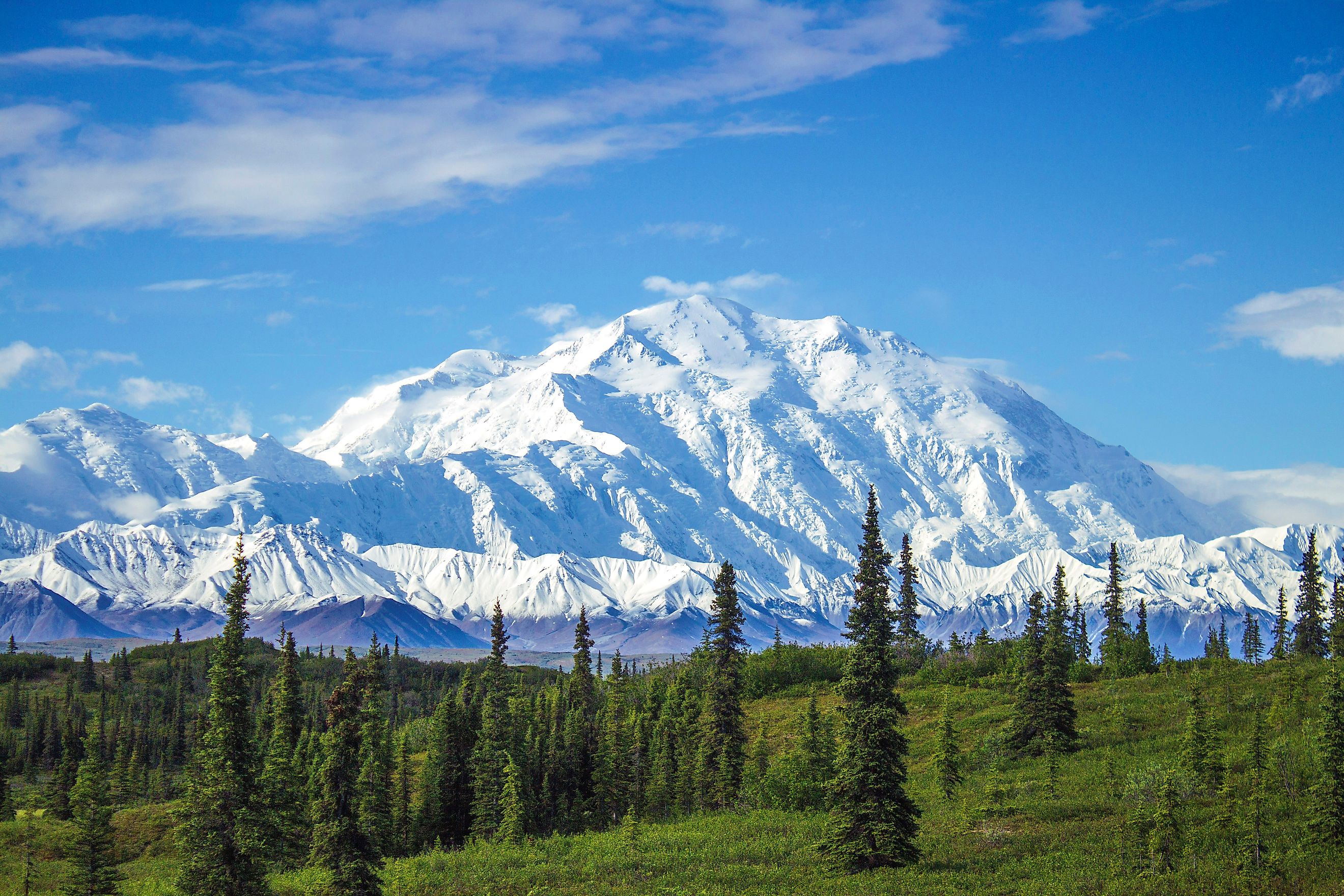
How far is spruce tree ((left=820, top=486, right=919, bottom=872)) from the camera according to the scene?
41844 millimetres

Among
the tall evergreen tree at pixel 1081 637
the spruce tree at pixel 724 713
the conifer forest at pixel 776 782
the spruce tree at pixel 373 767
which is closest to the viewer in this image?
the conifer forest at pixel 776 782

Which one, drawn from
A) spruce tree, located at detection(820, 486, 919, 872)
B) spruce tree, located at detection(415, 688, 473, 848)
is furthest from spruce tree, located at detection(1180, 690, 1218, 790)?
spruce tree, located at detection(415, 688, 473, 848)

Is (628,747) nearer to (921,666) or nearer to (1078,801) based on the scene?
(921,666)

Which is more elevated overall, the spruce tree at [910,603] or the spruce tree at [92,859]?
the spruce tree at [910,603]

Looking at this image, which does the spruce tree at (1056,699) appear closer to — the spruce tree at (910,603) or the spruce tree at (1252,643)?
the spruce tree at (910,603)

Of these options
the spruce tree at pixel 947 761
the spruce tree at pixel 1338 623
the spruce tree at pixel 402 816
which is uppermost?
the spruce tree at pixel 1338 623

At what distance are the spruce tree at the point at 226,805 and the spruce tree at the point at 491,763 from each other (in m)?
30.9

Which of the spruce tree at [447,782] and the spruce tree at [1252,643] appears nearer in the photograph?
the spruce tree at [447,782]

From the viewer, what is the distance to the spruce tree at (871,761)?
41844 millimetres

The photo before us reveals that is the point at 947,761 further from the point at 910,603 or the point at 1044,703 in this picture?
the point at 910,603

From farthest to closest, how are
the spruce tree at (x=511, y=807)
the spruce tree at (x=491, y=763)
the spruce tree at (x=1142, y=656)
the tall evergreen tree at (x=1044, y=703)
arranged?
the spruce tree at (x=1142, y=656)
the spruce tree at (x=491, y=763)
the spruce tree at (x=511, y=807)
the tall evergreen tree at (x=1044, y=703)

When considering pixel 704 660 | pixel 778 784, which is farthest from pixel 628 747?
pixel 778 784

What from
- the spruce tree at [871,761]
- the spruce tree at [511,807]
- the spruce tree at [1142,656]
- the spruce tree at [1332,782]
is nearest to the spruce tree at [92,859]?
the spruce tree at [511,807]

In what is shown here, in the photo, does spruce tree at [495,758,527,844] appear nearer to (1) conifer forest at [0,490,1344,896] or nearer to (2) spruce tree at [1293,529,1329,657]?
(1) conifer forest at [0,490,1344,896]
